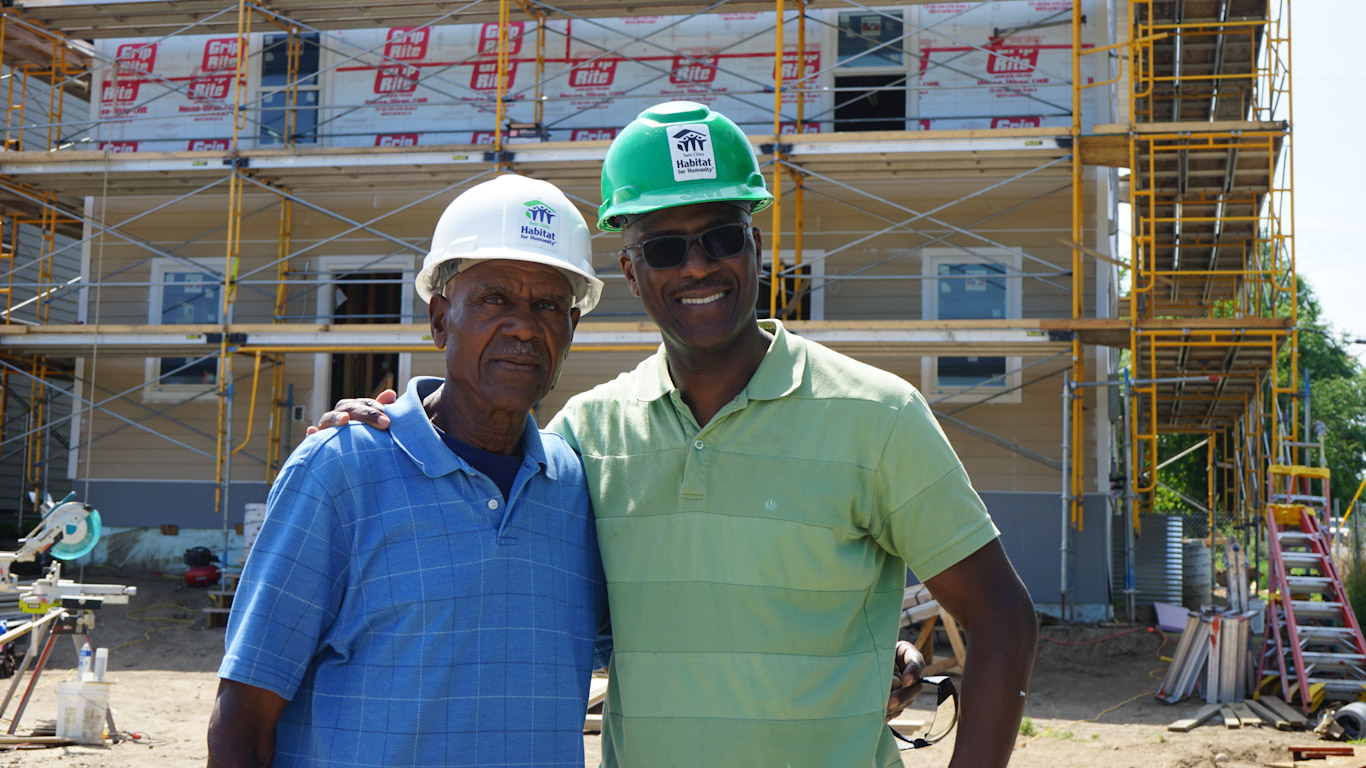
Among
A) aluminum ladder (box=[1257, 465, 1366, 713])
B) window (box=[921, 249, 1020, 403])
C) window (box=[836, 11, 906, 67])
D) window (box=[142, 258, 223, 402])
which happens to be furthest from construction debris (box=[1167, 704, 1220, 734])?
window (box=[142, 258, 223, 402])

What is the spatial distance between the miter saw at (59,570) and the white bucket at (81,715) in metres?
0.61

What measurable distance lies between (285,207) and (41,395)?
4898 millimetres

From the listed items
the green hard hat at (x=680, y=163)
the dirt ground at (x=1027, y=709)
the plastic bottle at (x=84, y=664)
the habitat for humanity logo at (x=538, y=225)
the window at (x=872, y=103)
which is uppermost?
the window at (x=872, y=103)

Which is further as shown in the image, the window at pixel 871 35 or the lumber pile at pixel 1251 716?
the window at pixel 871 35

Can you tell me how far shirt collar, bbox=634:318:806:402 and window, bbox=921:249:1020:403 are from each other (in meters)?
11.9

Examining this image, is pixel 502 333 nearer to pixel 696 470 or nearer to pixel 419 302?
pixel 696 470

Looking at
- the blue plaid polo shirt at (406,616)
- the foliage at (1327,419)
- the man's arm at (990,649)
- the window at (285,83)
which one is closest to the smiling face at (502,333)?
the blue plaid polo shirt at (406,616)

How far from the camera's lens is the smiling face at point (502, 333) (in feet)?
7.49

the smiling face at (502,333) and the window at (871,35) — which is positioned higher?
the window at (871,35)

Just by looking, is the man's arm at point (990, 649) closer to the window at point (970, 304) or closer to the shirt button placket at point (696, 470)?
the shirt button placket at point (696, 470)

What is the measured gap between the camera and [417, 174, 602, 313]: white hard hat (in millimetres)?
2303

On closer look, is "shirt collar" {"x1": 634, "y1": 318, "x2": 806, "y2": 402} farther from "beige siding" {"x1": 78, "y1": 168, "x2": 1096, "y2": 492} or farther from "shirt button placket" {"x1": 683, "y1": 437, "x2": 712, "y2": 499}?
"beige siding" {"x1": 78, "y1": 168, "x2": 1096, "y2": 492}

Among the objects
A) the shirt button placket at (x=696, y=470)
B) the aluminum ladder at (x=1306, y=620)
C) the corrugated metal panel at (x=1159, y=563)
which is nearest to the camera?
the shirt button placket at (x=696, y=470)

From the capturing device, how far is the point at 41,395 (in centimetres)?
1686
